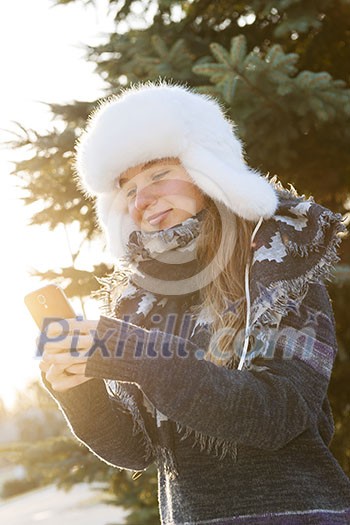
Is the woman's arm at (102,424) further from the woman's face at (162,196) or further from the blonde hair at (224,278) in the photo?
the woman's face at (162,196)

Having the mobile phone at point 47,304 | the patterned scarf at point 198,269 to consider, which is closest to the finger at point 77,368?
the mobile phone at point 47,304

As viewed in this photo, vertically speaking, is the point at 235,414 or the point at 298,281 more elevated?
the point at 298,281

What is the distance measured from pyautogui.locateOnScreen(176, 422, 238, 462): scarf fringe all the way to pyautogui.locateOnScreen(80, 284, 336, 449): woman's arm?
17cm

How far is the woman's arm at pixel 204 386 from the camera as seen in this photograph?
1642 millimetres

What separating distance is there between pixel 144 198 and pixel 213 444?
0.77m

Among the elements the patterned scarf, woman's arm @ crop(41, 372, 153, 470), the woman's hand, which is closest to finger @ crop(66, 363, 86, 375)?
the woman's hand

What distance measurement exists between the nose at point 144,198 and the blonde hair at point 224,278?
7.0 inches

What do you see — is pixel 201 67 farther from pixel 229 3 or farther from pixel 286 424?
pixel 286 424

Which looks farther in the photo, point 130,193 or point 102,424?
point 130,193

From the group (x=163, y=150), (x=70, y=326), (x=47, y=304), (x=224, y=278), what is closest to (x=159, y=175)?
(x=163, y=150)

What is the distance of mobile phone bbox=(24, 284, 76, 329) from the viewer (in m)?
1.82

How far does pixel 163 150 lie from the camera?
2.34 metres

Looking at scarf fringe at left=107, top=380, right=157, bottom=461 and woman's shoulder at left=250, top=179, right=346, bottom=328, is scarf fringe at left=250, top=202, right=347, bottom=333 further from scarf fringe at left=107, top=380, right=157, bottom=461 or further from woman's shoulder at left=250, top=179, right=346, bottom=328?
scarf fringe at left=107, top=380, right=157, bottom=461

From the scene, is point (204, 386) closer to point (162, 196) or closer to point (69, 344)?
point (69, 344)
